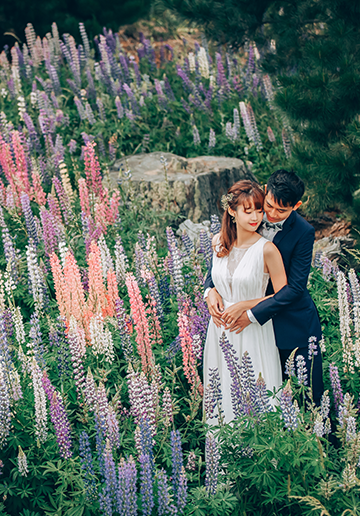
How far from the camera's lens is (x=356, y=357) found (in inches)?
156

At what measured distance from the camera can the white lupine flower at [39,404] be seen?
3.17m

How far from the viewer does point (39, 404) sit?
3211mm

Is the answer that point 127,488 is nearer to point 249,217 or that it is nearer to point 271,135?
→ point 249,217

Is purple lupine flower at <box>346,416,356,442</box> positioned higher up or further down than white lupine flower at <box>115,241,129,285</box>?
further down

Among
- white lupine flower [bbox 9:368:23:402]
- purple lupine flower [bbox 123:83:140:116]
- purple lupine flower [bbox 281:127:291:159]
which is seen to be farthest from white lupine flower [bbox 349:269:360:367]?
purple lupine flower [bbox 123:83:140:116]

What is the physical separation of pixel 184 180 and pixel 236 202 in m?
3.37

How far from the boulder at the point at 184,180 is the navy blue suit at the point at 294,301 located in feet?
10.4

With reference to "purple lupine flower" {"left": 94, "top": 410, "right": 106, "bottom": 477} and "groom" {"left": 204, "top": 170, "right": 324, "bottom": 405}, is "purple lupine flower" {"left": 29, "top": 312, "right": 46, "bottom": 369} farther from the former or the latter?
"groom" {"left": 204, "top": 170, "right": 324, "bottom": 405}

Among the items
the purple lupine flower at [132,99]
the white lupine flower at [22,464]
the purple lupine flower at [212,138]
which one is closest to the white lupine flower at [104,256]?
the white lupine flower at [22,464]

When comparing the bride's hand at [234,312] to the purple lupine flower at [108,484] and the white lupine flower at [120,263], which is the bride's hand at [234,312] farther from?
the white lupine flower at [120,263]

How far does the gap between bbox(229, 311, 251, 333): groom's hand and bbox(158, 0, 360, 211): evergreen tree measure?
2334 mm

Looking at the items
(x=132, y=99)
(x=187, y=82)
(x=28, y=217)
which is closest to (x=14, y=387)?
(x=28, y=217)

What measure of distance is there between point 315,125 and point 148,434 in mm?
3643

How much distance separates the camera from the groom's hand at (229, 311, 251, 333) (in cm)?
344
